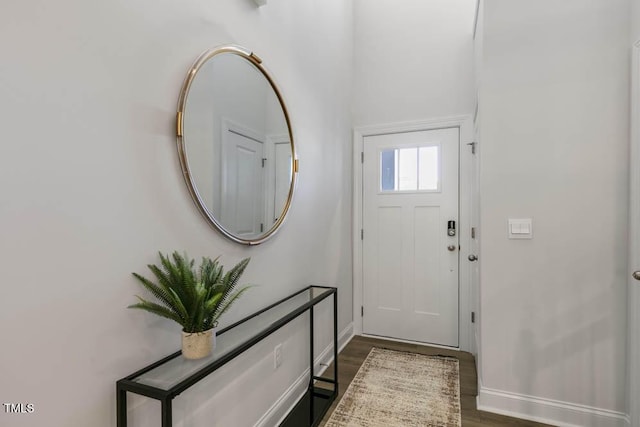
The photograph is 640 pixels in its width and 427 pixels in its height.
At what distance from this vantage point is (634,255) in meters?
1.68

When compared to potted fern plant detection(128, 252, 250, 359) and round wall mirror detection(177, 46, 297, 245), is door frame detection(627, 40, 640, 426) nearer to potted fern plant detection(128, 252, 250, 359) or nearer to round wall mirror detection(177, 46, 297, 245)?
round wall mirror detection(177, 46, 297, 245)

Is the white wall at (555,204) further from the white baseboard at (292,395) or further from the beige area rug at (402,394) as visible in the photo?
the white baseboard at (292,395)

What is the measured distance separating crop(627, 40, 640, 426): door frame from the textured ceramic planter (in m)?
2.07

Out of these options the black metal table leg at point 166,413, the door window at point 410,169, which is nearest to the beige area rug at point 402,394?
the black metal table leg at point 166,413

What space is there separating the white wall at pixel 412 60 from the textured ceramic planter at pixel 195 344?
263 cm

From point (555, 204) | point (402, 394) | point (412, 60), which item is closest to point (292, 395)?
point (402, 394)

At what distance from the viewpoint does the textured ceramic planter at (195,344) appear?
1.04 metres

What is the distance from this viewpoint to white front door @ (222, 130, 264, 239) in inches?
57.4

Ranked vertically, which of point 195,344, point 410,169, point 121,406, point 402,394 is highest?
point 410,169

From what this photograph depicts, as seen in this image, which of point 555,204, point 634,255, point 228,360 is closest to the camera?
point 228,360

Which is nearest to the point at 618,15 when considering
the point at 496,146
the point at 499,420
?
the point at 496,146

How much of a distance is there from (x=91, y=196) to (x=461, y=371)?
2664 millimetres

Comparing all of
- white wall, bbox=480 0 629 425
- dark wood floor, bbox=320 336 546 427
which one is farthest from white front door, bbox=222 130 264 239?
white wall, bbox=480 0 629 425

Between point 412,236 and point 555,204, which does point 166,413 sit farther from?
point 412,236
